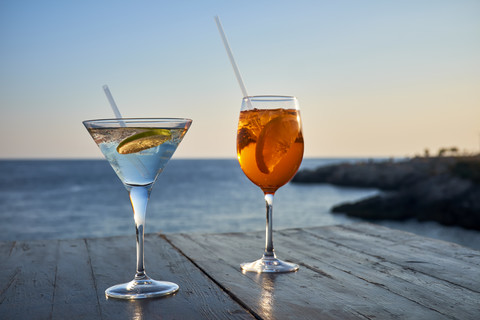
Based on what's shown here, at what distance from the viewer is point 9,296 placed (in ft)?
5.55

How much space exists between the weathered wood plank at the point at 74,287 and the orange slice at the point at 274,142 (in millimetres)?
866

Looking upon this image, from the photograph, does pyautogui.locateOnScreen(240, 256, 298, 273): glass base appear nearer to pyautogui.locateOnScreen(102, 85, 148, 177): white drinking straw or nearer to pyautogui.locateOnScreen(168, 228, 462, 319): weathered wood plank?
pyautogui.locateOnScreen(168, 228, 462, 319): weathered wood plank

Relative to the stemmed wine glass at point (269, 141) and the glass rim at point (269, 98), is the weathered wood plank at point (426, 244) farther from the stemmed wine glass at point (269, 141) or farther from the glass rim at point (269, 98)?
the glass rim at point (269, 98)

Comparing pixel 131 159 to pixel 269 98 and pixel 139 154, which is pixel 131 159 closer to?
pixel 139 154

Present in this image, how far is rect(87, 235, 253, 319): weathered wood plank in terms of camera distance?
148 cm

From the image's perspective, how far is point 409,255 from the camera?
237 centimetres

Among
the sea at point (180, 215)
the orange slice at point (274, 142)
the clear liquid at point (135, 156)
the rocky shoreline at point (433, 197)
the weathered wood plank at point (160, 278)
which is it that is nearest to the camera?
the weathered wood plank at point (160, 278)

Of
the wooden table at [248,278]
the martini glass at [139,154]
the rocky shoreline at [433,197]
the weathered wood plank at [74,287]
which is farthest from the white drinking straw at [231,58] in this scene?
the rocky shoreline at [433,197]

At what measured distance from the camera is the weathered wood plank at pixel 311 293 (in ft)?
4.91

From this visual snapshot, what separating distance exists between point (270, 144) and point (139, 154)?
0.66 meters

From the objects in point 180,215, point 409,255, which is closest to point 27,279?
point 409,255

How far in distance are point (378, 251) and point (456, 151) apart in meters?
24.8

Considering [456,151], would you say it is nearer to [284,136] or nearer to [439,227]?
→ [439,227]

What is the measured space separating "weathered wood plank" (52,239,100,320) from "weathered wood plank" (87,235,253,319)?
1.2 inches
